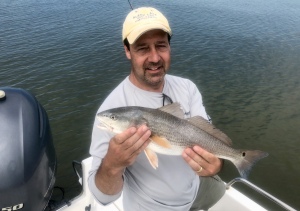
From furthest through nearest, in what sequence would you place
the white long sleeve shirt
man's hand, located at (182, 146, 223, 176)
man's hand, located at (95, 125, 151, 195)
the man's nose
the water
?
the water
the man's nose
the white long sleeve shirt
man's hand, located at (182, 146, 223, 176)
man's hand, located at (95, 125, 151, 195)

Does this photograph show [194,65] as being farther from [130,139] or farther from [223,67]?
[130,139]

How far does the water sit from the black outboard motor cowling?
4.40 meters

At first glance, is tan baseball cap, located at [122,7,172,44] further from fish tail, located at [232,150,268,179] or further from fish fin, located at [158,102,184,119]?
fish tail, located at [232,150,268,179]

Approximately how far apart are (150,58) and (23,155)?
2.49 metres

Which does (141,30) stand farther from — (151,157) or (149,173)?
(149,173)

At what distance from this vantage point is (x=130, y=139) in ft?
9.47

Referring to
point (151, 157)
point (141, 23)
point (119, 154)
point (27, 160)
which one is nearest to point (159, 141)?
point (151, 157)

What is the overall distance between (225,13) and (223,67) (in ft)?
35.6

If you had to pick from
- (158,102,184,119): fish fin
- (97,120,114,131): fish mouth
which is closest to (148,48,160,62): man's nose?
(158,102,184,119): fish fin

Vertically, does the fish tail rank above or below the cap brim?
below

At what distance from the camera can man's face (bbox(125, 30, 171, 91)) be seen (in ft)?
11.7

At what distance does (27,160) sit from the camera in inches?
173

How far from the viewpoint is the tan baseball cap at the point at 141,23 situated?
3.44m

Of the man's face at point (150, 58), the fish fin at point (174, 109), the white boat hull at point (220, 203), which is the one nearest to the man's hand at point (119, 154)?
the fish fin at point (174, 109)
